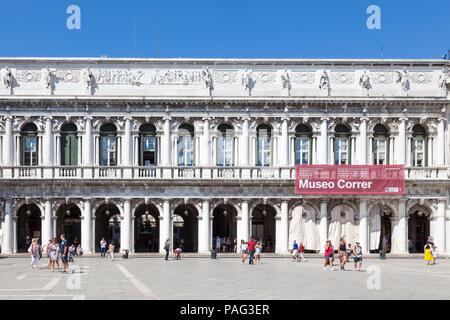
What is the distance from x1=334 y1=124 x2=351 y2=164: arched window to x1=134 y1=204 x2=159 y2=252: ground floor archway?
16178mm

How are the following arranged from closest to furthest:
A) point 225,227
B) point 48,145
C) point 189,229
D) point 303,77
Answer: point 48,145 → point 303,77 → point 189,229 → point 225,227

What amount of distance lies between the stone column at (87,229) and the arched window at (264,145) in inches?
539

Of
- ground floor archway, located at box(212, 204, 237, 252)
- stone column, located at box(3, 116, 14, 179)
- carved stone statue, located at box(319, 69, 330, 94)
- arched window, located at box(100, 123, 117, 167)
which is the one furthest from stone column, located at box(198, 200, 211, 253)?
stone column, located at box(3, 116, 14, 179)

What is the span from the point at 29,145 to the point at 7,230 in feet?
22.3

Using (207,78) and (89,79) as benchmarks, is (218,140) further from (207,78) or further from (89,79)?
(89,79)

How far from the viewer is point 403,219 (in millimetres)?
54562

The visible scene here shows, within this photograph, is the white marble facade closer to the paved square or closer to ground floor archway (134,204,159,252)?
ground floor archway (134,204,159,252)

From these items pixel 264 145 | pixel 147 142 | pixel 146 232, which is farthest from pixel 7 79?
pixel 264 145

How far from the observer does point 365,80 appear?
55000mm

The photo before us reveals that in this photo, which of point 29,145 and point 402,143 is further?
point 402,143

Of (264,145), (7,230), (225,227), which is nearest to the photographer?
(7,230)

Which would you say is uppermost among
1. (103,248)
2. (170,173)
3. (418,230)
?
(170,173)

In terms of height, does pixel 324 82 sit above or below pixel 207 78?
below
